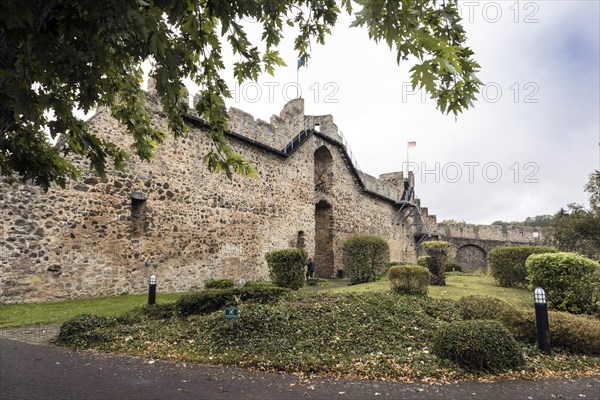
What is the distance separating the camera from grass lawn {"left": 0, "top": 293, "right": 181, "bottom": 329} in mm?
7902

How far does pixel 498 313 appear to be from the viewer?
6961mm

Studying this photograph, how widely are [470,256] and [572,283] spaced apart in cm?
3008

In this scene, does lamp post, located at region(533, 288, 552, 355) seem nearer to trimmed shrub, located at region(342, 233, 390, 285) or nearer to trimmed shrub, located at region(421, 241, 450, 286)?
trimmed shrub, located at region(421, 241, 450, 286)

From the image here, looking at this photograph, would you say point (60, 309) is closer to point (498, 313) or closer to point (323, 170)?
point (498, 313)

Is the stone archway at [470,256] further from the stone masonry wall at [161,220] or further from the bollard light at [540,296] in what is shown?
the bollard light at [540,296]

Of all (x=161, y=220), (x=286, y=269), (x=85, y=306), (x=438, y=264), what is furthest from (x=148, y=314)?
(x=438, y=264)

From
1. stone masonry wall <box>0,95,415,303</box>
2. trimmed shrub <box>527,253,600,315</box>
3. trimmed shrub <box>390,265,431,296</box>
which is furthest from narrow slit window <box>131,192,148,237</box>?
trimmed shrub <box>527,253,600,315</box>

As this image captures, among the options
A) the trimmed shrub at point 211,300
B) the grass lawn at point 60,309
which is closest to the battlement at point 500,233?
the grass lawn at point 60,309

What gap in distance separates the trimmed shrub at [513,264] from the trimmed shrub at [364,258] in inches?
163

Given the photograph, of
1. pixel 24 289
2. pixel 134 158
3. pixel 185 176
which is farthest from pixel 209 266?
pixel 24 289

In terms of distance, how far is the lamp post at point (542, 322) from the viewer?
5961mm

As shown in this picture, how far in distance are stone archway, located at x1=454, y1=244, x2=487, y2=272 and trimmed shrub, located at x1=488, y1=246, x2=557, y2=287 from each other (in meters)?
23.8

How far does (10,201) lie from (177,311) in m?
5.33

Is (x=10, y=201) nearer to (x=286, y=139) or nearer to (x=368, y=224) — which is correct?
(x=286, y=139)
